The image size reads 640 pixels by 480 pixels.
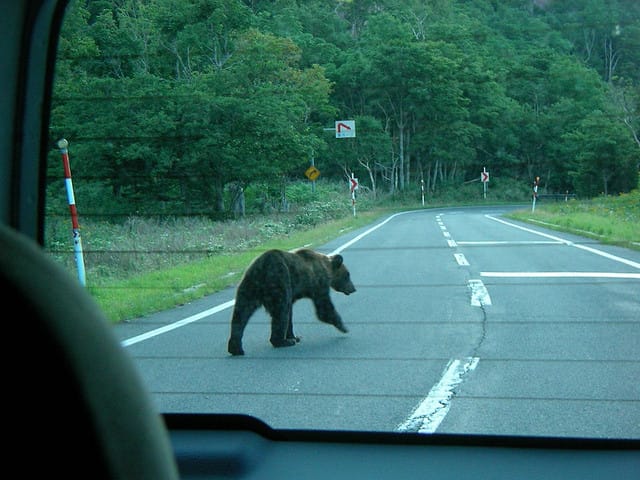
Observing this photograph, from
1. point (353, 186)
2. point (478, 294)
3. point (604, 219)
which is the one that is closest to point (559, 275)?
point (478, 294)

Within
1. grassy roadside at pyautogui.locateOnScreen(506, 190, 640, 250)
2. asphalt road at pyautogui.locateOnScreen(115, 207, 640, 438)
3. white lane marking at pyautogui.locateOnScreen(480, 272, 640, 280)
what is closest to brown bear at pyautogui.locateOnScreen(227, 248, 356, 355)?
asphalt road at pyautogui.locateOnScreen(115, 207, 640, 438)

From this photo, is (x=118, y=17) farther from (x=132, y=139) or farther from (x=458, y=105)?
(x=458, y=105)

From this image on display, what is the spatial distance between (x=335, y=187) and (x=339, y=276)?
1.97m

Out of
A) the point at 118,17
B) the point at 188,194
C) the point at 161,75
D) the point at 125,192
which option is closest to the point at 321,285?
the point at 188,194

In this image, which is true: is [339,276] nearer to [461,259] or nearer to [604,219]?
[461,259]

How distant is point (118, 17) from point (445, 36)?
4362 millimetres

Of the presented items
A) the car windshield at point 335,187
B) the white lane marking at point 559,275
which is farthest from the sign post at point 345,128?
the white lane marking at point 559,275

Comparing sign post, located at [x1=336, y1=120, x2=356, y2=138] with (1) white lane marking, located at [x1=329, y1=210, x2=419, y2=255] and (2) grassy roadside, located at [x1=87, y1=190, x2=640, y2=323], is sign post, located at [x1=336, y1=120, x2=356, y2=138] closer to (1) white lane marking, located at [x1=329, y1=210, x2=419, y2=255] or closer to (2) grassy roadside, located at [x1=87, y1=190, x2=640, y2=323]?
(2) grassy roadside, located at [x1=87, y1=190, x2=640, y2=323]

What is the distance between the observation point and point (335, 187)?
9.12m

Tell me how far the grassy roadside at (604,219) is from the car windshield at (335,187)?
26 centimetres

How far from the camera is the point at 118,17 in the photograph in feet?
20.5

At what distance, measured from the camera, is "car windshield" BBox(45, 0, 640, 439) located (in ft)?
16.4

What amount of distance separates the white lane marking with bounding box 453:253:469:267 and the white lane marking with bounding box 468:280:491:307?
1.82 metres

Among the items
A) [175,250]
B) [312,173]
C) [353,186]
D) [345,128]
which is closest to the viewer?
[175,250]
